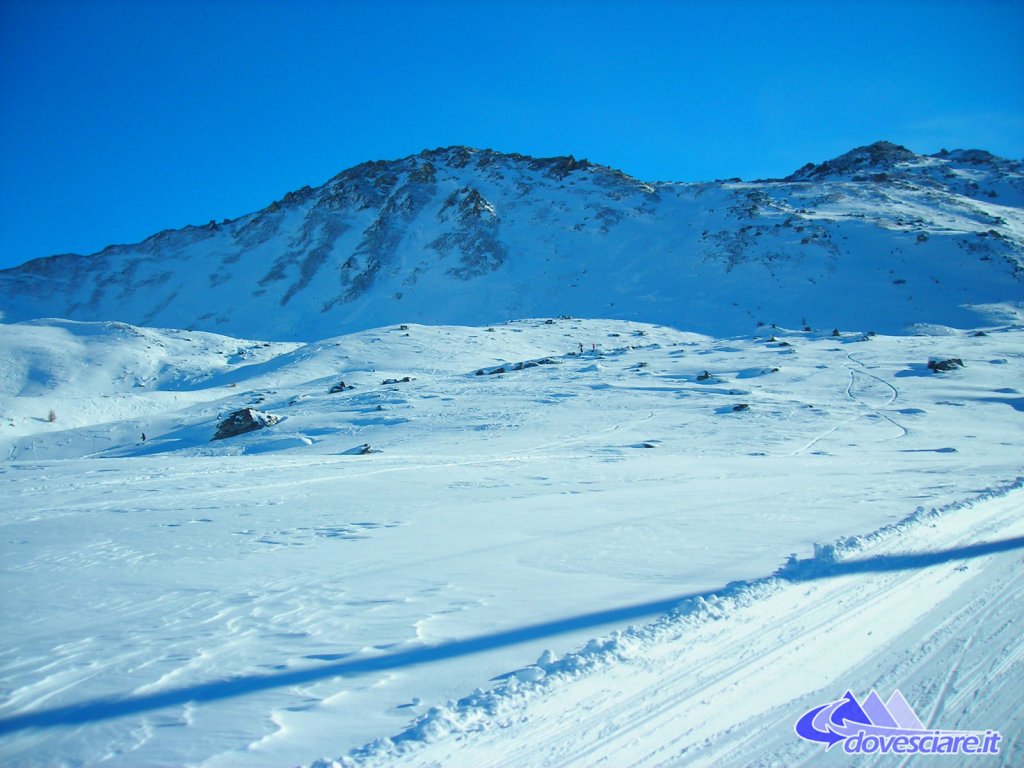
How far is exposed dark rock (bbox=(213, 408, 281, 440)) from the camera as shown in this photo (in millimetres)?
18391

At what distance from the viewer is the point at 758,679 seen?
3.27 metres

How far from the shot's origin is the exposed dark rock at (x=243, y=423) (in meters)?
18.4

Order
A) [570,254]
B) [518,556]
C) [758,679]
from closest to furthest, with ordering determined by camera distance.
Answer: [758,679] → [518,556] → [570,254]

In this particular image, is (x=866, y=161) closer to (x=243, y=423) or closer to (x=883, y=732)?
(x=243, y=423)

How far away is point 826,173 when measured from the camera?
86.1m

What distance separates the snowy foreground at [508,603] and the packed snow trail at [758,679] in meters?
0.02

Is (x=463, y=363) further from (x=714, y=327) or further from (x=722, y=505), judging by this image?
(x=722, y=505)

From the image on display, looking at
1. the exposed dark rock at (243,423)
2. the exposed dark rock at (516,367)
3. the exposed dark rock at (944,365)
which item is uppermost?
the exposed dark rock at (516,367)

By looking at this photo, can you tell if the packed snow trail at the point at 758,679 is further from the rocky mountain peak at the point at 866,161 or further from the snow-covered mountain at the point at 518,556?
the rocky mountain peak at the point at 866,161

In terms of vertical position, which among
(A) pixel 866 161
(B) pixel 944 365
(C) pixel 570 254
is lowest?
(B) pixel 944 365

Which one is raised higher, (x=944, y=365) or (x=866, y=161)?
(x=866, y=161)

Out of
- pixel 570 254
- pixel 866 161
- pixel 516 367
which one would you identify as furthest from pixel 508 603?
pixel 866 161

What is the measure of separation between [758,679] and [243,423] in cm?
1842

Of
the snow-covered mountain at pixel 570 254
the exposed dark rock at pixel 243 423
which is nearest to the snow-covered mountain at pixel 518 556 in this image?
the exposed dark rock at pixel 243 423
